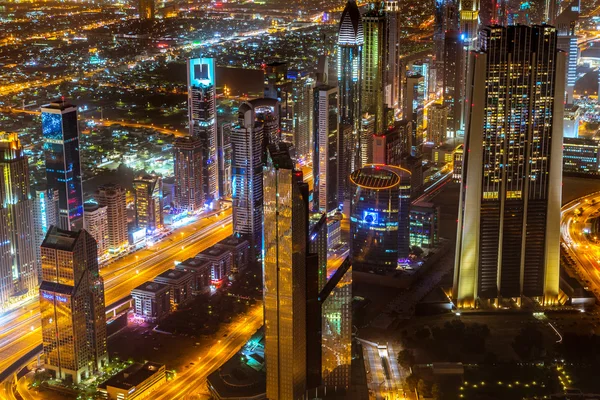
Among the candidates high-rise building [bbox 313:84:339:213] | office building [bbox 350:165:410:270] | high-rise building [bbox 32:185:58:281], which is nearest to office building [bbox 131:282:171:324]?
high-rise building [bbox 32:185:58:281]

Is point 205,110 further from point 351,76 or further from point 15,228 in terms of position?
point 15,228

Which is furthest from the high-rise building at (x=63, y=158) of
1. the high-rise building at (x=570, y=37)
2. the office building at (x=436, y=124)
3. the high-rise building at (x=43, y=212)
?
the high-rise building at (x=570, y=37)

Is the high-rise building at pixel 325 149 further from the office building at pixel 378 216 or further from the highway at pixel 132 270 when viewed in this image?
the office building at pixel 378 216

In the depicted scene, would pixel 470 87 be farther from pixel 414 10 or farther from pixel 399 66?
pixel 414 10

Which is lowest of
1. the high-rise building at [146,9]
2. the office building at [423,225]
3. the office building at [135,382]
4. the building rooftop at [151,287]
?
the office building at [135,382]

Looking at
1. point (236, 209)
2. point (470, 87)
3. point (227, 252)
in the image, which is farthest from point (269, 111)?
point (470, 87)

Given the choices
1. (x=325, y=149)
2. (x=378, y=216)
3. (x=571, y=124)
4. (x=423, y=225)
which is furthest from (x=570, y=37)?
(x=378, y=216)

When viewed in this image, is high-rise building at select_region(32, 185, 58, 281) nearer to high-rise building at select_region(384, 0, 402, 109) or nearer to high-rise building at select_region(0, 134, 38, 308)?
high-rise building at select_region(0, 134, 38, 308)
